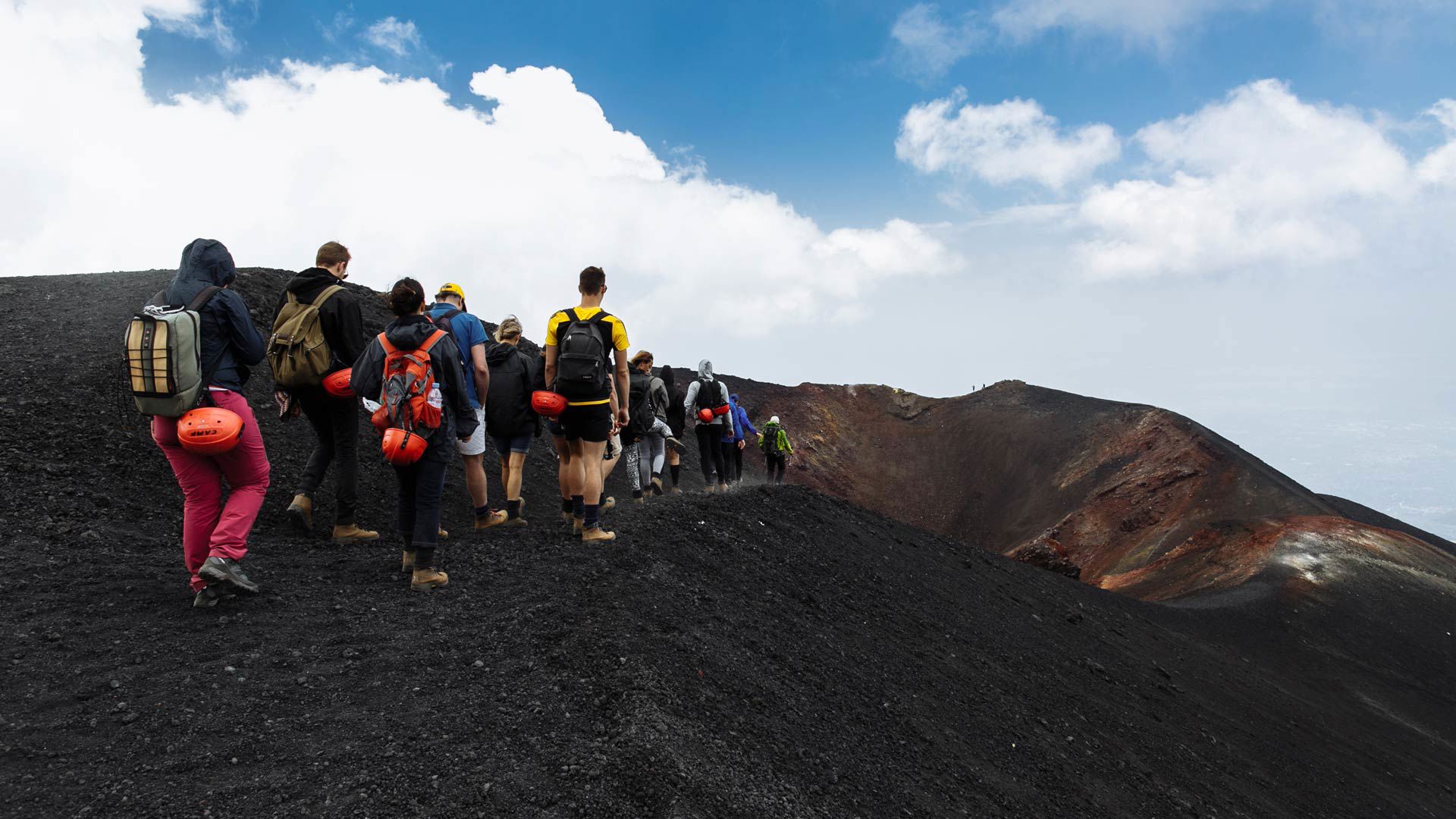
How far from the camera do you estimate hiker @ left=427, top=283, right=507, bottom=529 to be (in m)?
6.81

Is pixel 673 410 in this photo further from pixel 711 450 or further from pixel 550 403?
→ pixel 550 403

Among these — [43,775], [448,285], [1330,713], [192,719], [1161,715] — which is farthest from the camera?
[1330,713]

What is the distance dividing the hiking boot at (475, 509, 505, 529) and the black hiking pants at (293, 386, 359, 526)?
1155 millimetres

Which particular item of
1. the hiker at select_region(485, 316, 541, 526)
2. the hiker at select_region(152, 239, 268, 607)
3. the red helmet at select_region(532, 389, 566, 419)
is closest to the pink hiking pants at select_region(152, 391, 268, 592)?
the hiker at select_region(152, 239, 268, 607)

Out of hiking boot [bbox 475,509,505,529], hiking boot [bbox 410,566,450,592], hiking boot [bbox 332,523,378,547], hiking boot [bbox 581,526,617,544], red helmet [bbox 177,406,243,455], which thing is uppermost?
red helmet [bbox 177,406,243,455]

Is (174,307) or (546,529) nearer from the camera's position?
(174,307)

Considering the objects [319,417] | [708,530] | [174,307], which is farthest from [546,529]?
[174,307]

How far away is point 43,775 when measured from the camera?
3553mm

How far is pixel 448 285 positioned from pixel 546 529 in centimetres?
247

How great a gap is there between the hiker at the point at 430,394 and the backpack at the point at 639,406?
391 centimetres

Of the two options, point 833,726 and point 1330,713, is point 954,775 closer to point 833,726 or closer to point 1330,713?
point 833,726

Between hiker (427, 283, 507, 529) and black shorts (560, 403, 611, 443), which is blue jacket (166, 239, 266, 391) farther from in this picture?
black shorts (560, 403, 611, 443)

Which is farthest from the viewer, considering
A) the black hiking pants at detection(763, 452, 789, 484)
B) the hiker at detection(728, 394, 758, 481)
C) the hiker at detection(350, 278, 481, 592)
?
the black hiking pants at detection(763, 452, 789, 484)

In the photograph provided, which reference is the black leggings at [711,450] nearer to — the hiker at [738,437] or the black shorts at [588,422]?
the hiker at [738,437]
